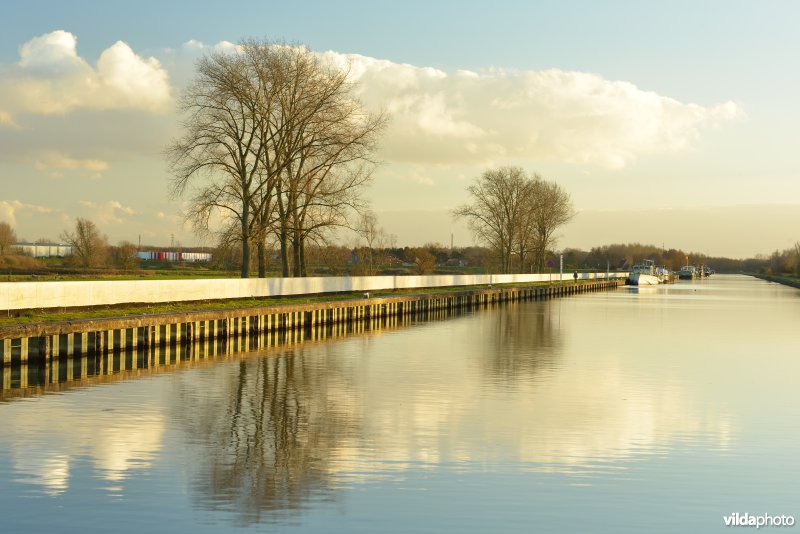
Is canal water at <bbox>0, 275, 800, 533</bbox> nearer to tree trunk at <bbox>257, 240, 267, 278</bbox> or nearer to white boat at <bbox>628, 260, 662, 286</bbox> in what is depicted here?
tree trunk at <bbox>257, 240, 267, 278</bbox>

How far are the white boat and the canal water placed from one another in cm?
11597

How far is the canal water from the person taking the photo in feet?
37.1

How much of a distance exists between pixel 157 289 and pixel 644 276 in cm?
11818

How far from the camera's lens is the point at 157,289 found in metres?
35.4

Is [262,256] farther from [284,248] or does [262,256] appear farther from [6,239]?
[6,239]

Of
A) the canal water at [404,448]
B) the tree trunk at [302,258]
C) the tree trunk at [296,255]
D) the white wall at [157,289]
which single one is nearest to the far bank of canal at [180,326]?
the white wall at [157,289]

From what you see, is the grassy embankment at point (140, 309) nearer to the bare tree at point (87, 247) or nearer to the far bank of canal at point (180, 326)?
the far bank of canal at point (180, 326)

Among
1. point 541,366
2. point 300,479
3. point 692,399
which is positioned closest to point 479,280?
point 541,366

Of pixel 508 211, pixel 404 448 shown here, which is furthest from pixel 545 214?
pixel 404 448

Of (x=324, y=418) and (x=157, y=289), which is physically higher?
(x=157, y=289)

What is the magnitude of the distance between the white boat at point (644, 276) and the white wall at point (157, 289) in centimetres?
8777

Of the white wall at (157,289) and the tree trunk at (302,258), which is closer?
the white wall at (157,289)

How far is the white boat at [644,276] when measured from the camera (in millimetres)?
143125

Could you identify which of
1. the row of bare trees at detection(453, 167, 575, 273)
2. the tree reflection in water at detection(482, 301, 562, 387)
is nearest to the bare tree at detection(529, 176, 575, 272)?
the row of bare trees at detection(453, 167, 575, 273)
